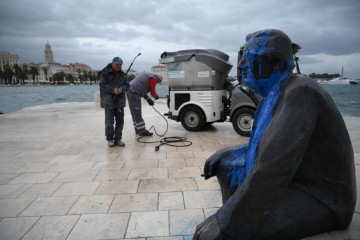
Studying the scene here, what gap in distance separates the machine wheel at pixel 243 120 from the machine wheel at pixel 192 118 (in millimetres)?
916

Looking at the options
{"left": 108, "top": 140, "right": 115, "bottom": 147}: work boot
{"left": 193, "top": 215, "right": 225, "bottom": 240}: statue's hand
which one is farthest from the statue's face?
{"left": 108, "top": 140, "right": 115, "bottom": 147}: work boot

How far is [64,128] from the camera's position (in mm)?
8688

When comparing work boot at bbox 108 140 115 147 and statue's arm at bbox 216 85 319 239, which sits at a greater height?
statue's arm at bbox 216 85 319 239

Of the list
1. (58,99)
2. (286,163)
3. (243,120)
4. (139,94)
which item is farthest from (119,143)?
(58,99)

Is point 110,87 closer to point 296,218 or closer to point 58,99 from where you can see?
point 296,218

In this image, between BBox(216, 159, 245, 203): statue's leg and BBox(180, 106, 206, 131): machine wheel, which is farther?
BBox(180, 106, 206, 131): machine wheel

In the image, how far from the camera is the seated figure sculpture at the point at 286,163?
111 centimetres

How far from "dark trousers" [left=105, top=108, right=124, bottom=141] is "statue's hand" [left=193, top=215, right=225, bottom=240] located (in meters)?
5.31

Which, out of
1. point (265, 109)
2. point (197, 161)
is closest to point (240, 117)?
point (197, 161)

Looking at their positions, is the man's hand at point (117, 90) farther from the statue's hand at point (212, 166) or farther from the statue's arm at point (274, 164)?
the statue's arm at point (274, 164)

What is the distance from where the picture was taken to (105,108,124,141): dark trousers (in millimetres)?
6305

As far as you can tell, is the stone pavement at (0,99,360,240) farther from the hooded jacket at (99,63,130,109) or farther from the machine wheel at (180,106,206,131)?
the hooded jacket at (99,63,130,109)

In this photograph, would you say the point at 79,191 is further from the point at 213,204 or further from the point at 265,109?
→ the point at 265,109

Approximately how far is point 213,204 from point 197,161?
6.01ft
